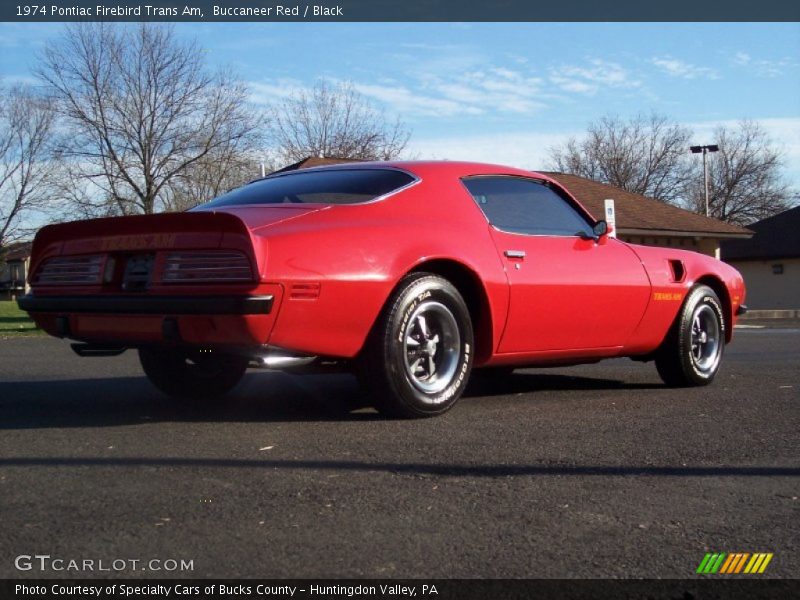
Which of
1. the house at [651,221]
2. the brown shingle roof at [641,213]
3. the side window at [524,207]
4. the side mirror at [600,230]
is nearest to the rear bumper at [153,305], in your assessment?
the side window at [524,207]

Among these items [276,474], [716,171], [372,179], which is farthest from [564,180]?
[716,171]

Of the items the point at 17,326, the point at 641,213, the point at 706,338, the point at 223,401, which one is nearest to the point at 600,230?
the point at 706,338

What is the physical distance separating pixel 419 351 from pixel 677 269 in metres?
2.54

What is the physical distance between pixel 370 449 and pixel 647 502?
128 centimetres

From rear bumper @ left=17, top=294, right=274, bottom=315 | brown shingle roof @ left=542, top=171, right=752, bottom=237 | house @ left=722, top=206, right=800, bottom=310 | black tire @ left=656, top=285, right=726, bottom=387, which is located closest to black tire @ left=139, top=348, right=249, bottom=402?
rear bumper @ left=17, top=294, right=274, bottom=315

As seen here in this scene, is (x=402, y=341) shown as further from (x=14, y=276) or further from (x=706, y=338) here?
(x=14, y=276)

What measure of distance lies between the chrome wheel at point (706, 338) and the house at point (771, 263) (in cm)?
3647

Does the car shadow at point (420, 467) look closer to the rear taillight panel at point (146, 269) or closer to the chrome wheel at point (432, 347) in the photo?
the rear taillight panel at point (146, 269)

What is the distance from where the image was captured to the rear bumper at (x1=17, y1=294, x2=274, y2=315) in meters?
4.25

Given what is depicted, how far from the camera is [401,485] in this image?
3496 mm

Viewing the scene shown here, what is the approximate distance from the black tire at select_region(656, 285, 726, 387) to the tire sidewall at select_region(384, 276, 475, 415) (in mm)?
2018

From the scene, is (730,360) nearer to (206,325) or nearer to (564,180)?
(206,325)

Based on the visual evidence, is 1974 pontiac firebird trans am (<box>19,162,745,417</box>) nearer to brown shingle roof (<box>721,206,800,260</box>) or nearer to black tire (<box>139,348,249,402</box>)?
black tire (<box>139,348,249,402</box>)

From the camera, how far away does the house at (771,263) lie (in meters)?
41.5
